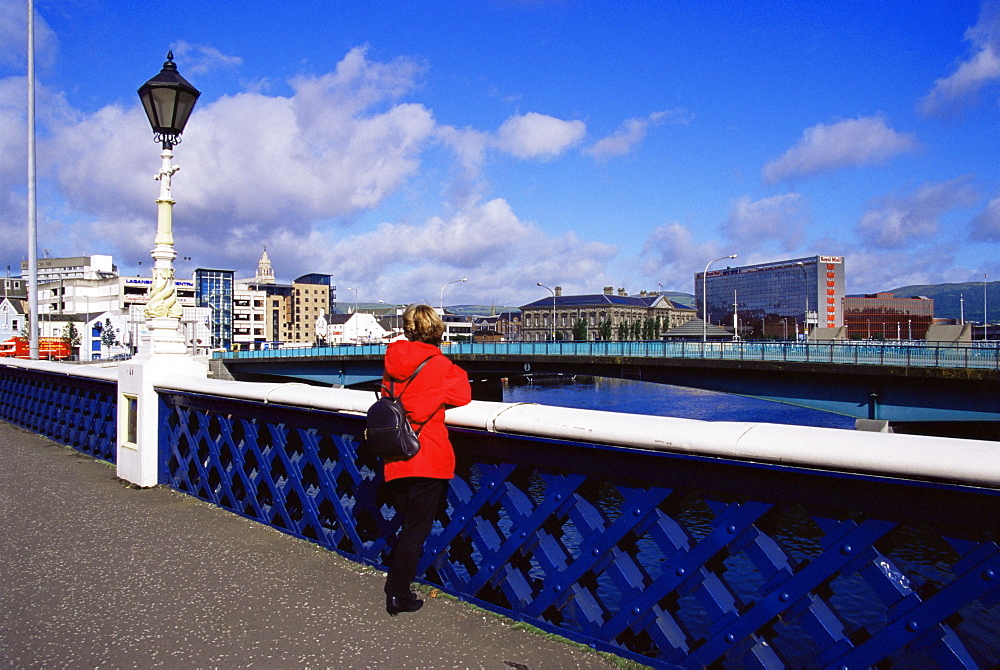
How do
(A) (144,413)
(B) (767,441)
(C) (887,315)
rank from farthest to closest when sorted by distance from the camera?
(C) (887,315) → (A) (144,413) → (B) (767,441)

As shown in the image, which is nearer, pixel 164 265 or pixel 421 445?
pixel 421 445

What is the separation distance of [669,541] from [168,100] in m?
6.82

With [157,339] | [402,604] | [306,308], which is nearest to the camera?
[402,604]

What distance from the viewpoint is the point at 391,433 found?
372 centimetres

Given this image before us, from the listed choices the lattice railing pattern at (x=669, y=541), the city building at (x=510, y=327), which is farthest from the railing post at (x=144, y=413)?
the city building at (x=510, y=327)

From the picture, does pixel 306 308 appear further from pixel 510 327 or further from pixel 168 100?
pixel 168 100

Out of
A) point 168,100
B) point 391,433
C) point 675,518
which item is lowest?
point 675,518

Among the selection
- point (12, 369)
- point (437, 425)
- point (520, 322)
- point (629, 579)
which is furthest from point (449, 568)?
point (520, 322)

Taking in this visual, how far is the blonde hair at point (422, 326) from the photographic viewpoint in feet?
13.1

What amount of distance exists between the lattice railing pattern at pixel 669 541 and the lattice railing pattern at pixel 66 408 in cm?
429

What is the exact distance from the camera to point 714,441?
3.06 meters

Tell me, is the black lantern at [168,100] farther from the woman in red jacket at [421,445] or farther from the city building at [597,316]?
the city building at [597,316]

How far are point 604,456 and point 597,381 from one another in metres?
80.9

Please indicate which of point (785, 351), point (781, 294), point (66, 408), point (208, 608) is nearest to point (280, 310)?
point (781, 294)
